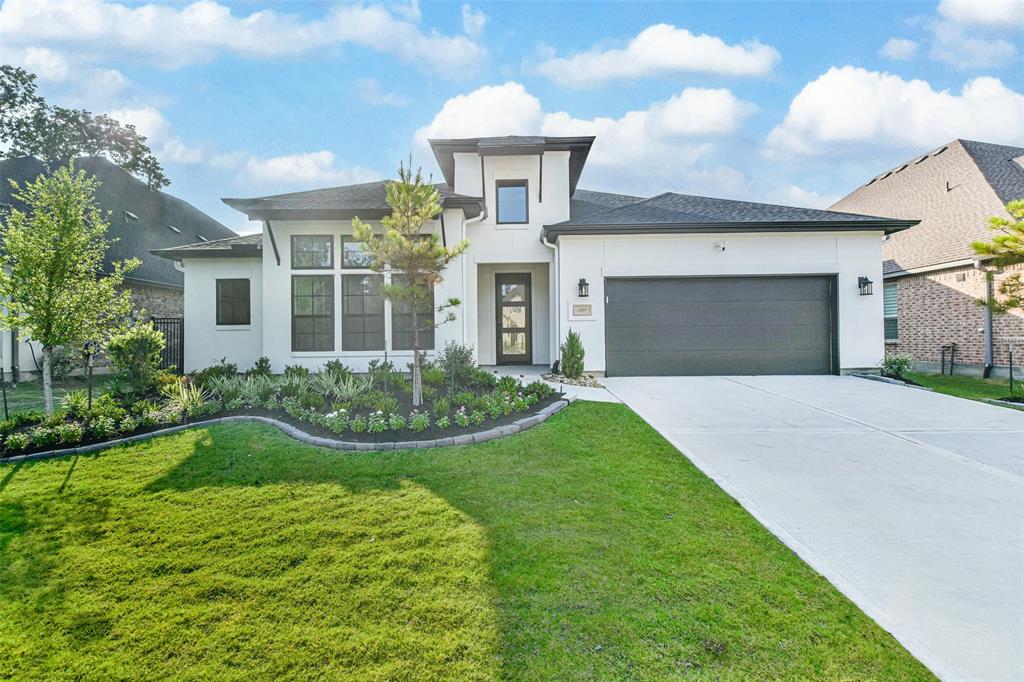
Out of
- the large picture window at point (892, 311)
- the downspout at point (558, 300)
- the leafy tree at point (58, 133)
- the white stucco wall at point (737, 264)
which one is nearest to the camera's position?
the white stucco wall at point (737, 264)

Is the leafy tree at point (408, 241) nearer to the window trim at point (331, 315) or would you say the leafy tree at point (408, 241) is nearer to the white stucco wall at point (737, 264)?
the window trim at point (331, 315)

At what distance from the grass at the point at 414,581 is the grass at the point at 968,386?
789cm

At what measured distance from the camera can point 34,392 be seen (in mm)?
8953

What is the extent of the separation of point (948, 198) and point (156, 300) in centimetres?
2504

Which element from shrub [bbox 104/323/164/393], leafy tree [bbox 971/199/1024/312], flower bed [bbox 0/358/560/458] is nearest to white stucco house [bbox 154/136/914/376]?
leafy tree [bbox 971/199/1024/312]

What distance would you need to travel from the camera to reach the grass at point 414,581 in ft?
6.28

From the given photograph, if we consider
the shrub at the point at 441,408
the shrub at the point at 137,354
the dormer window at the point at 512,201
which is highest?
the dormer window at the point at 512,201

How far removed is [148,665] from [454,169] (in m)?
11.1

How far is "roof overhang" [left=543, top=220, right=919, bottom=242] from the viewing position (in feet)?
31.4

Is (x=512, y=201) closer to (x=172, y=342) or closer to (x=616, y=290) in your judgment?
(x=616, y=290)

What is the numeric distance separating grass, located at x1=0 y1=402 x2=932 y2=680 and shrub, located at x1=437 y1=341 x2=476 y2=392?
351cm

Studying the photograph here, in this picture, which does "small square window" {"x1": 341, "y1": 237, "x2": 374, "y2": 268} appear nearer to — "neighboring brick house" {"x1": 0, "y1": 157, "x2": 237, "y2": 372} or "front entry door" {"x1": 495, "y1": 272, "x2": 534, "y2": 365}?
"front entry door" {"x1": 495, "y1": 272, "x2": 534, "y2": 365}

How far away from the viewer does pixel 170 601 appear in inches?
93.0

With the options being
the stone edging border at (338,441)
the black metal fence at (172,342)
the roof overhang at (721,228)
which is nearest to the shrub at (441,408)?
the stone edging border at (338,441)
